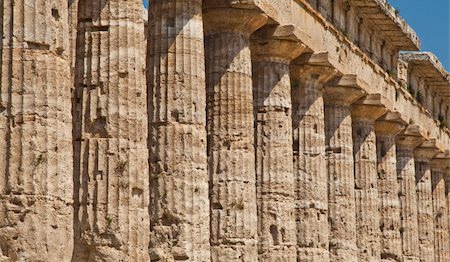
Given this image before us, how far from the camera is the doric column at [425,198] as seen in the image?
5628 centimetres

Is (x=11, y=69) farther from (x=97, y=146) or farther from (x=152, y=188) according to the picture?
(x=152, y=188)

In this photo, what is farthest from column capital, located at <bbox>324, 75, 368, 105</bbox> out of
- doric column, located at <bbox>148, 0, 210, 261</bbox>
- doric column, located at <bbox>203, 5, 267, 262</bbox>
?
doric column, located at <bbox>148, 0, 210, 261</bbox>

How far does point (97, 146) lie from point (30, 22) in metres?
3.85

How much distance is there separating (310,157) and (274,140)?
3.52m

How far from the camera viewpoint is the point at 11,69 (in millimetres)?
22250

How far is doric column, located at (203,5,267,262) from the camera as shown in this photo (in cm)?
3188

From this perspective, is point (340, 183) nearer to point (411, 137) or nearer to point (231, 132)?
point (231, 132)

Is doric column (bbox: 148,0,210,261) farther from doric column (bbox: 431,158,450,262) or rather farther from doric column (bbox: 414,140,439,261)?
doric column (bbox: 431,158,450,262)

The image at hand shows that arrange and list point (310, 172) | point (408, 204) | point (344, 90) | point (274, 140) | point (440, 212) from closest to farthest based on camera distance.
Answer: point (274, 140)
point (310, 172)
point (344, 90)
point (408, 204)
point (440, 212)

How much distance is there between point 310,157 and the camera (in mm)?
39062

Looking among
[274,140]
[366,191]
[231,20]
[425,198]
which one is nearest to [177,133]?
[231,20]

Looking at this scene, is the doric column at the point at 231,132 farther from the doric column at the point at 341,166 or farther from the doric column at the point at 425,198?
the doric column at the point at 425,198

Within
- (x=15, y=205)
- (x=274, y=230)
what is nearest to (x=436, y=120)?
(x=274, y=230)

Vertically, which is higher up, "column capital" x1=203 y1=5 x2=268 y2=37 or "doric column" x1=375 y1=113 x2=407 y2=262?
"column capital" x1=203 y1=5 x2=268 y2=37
